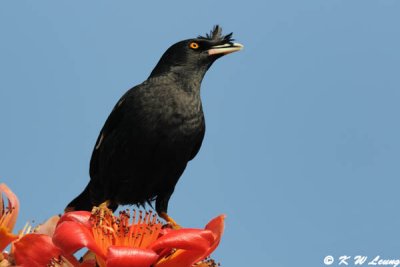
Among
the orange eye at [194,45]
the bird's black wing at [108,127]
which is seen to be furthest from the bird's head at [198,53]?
the bird's black wing at [108,127]

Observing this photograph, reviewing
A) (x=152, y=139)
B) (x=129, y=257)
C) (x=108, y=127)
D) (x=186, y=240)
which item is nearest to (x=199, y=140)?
(x=152, y=139)

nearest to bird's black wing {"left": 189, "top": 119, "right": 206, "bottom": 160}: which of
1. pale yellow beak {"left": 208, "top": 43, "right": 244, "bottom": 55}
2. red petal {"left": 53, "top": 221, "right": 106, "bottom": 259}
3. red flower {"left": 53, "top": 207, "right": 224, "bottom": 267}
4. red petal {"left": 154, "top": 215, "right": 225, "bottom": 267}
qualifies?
pale yellow beak {"left": 208, "top": 43, "right": 244, "bottom": 55}

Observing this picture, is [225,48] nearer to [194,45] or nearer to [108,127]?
[194,45]

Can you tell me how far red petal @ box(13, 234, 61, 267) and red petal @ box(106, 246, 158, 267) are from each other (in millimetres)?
223

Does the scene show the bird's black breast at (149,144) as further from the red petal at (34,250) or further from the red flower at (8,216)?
the red petal at (34,250)

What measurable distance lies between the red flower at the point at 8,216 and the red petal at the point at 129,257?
0.34 meters

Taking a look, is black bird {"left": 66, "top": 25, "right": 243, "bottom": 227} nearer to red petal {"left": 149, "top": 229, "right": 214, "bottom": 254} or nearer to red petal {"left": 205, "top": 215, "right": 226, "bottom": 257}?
red petal {"left": 205, "top": 215, "right": 226, "bottom": 257}

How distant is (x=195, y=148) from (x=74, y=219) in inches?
121

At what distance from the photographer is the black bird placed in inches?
181

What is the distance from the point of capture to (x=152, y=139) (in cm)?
462

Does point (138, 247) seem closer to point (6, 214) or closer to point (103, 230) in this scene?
point (103, 230)

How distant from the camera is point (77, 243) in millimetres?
1896

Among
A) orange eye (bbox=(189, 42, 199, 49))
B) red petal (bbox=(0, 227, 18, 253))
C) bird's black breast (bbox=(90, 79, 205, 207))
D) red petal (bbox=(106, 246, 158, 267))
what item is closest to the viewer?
red petal (bbox=(106, 246, 158, 267))

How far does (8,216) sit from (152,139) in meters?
2.57
